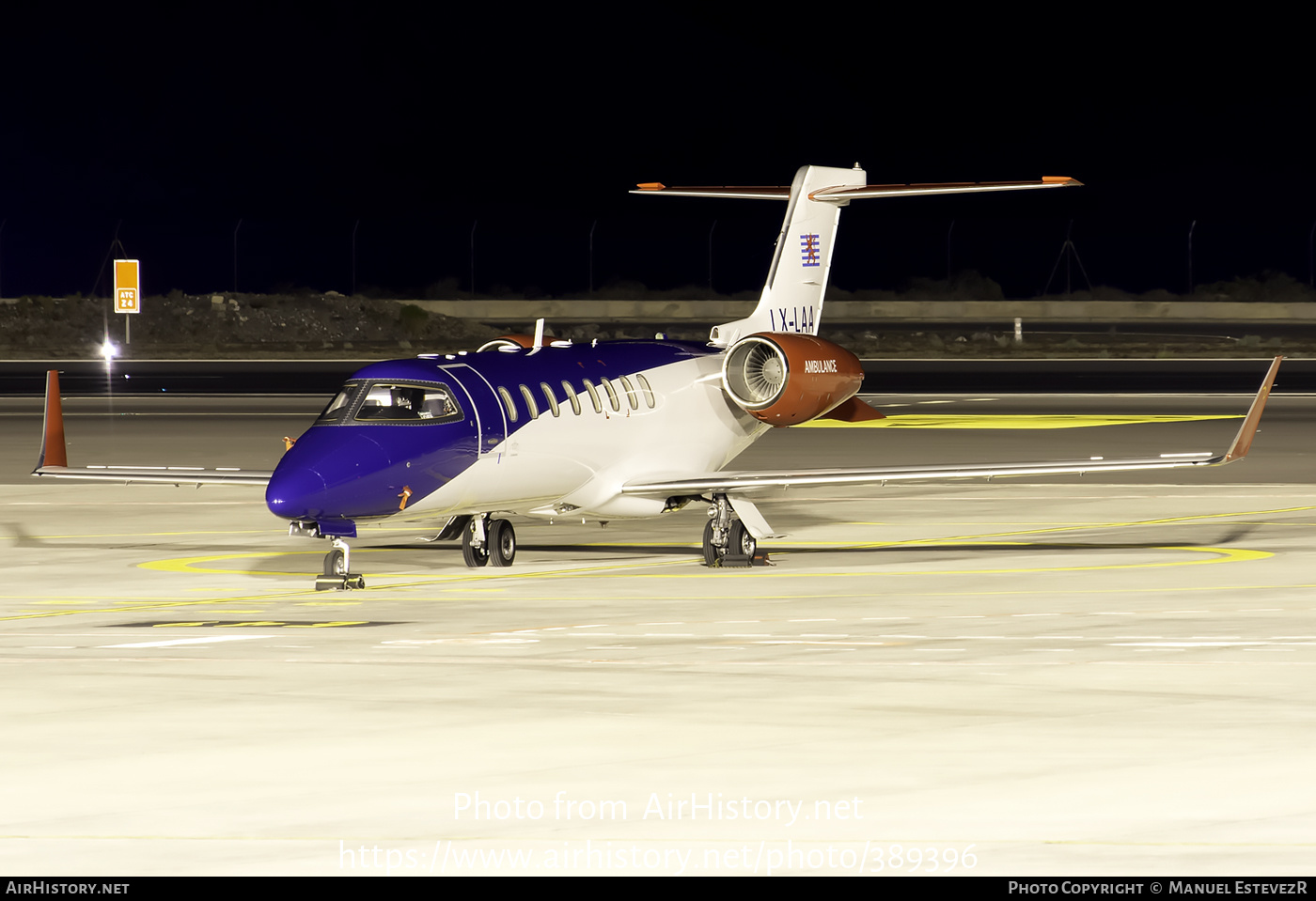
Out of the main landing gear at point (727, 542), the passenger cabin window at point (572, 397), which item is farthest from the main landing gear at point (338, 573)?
the main landing gear at point (727, 542)

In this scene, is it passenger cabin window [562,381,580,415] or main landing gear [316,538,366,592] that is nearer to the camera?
main landing gear [316,538,366,592]

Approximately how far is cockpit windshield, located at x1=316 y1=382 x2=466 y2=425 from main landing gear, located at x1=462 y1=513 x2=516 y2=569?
1.87 meters

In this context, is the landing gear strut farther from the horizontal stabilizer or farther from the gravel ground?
the gravel ground

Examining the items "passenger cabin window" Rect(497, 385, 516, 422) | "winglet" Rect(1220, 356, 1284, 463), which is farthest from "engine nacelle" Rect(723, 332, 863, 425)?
"winglet" Rect(1220, 356, 1284, 463)

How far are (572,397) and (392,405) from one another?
2942 mm

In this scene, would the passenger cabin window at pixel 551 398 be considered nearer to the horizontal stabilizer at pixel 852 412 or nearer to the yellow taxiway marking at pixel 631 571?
the yellow taxiway marking at pixel 631 571

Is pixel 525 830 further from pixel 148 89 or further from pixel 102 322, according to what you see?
pixel 148 89

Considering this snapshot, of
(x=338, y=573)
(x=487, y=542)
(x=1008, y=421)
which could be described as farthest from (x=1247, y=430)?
(x=1008, y=421)

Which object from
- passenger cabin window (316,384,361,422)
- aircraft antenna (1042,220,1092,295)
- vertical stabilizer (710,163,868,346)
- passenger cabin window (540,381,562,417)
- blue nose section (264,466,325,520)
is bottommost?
blue nose section (264,466,325,520)

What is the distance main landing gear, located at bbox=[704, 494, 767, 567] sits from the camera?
77.5 ft

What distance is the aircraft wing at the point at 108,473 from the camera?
23.3 metres

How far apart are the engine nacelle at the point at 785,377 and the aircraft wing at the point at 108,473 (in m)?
6.50

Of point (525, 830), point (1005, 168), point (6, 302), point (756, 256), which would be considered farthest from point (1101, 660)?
point (1005, 168)

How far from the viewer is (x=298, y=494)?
20.1 metres
